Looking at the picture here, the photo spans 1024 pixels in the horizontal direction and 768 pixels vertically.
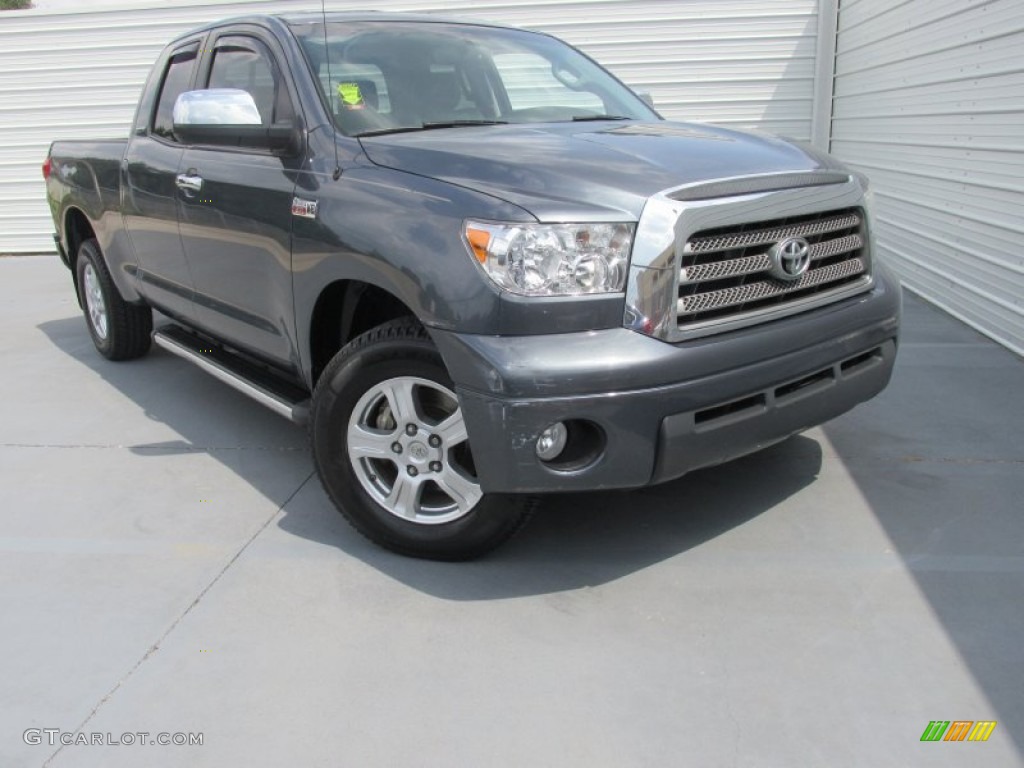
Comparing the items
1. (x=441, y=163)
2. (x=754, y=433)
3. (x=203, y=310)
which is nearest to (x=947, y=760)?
(x=754, y=433)

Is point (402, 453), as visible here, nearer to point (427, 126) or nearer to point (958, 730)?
point (427, 126)

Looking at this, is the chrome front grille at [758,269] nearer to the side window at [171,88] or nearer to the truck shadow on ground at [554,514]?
the truck shadow on ground at [554,514]

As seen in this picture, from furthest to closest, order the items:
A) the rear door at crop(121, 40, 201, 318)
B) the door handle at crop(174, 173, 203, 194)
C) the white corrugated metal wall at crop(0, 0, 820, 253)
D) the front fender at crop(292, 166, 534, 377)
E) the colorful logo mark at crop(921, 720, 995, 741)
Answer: the white corrugated metal wall at crop(0, 0, 820, 253) → the rear door at crop(121, 40, 201, 318) → the door handle at crop(174, 173, 203, 194) → the front fender at crop(292, 166, 534, 377) → the colorful logo mark at crop(921, 720, 995, 741)

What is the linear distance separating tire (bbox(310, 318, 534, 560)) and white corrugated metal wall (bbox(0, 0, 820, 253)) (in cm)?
768

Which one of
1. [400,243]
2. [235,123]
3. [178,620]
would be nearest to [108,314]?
[235,123]

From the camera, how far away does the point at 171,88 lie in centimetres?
516

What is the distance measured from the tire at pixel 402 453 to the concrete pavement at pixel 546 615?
0.48 ft

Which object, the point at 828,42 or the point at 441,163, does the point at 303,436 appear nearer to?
the point at 441,163

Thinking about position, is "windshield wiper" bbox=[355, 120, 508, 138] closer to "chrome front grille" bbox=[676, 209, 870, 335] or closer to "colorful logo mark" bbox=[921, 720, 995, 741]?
"chrome front grille" bbox=[676, 209, 870, 335]

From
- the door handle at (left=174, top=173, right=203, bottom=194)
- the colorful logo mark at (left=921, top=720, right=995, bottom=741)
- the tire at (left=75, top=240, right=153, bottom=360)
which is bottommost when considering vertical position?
the colorful logo mark at (left=921, top=720, right=995, bottom=741)

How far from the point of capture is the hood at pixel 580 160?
9.61 feet

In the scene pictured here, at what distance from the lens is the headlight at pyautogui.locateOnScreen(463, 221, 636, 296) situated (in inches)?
113

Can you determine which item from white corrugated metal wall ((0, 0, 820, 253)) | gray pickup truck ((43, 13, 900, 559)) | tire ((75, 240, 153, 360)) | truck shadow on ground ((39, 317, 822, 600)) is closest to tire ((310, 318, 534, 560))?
gray pickup truck ((43, 13, 900, 559))

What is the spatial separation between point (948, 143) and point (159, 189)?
208 inches
